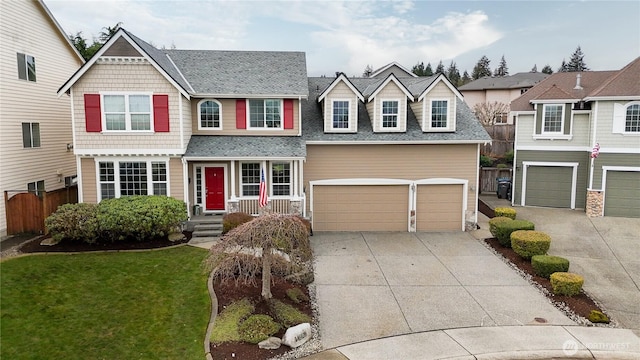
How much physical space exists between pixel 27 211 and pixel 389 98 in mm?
15304

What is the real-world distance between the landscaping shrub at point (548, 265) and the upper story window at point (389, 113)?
8513 millimetres

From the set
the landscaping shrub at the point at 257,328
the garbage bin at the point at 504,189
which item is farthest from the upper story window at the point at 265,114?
the garbage bin at the point at 504,189

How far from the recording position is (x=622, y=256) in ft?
48.2

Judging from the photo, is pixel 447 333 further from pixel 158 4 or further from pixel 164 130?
pixel 158 4

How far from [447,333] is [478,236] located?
29.8 feet

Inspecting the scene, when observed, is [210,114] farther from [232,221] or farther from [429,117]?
[429,117]

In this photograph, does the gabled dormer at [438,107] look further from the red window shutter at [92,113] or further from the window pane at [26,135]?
the window pane at [26,135]

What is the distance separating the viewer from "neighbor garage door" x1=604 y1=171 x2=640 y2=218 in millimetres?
18609

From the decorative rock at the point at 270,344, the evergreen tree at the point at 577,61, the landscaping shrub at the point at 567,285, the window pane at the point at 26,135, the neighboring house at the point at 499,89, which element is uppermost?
the evergreen tree at the point at 577,61

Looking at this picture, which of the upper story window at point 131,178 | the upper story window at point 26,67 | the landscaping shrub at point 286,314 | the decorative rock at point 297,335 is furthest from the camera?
the upper story window at point 26,67

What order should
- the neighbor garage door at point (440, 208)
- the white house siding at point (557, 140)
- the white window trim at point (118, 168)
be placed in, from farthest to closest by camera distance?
the white house siding at point (557, 140) < the neighbor garage door at point (440, 208) < the white window trim at point (118, 168)

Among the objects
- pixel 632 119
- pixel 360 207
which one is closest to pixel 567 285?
pixel 360 207

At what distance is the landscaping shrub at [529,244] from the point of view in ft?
44.9

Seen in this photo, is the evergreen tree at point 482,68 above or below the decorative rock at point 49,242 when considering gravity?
above
